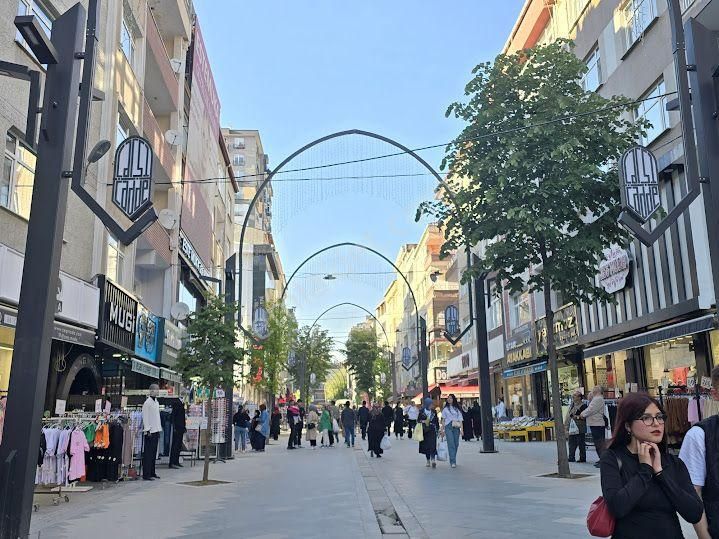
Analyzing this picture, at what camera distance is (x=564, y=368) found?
31.5 m

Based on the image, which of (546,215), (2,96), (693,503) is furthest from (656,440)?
(2,96)

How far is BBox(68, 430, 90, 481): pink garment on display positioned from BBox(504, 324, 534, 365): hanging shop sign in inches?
947

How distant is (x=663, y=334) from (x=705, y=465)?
15659mm

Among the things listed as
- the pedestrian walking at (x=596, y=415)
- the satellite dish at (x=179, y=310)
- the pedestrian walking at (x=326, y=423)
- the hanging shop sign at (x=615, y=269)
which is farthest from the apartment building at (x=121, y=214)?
the hanging shop sign at (x=615, y=269)

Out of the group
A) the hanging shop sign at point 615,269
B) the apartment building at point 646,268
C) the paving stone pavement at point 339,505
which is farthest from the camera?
the hanging shop sign at point 615,269

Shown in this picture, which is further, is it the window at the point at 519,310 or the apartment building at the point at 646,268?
the window at the point at 519,310

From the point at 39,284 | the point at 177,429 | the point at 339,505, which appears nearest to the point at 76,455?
the point at 339,505

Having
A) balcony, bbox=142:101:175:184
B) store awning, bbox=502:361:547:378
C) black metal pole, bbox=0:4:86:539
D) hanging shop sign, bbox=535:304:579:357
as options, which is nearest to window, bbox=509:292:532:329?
store awning, bbox=502:361:547:378

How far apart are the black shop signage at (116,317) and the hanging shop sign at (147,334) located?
678 millimetres

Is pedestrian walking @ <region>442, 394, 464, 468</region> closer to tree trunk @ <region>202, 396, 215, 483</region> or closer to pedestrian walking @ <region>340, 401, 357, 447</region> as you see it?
tree trunk @ <region>202, 396, 215, 483</region>

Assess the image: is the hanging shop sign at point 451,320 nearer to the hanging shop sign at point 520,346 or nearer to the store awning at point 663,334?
the hanging shop sign at point 520,346

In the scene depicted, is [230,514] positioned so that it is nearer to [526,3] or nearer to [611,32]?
[611,32]

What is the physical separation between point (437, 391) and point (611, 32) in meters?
22.1

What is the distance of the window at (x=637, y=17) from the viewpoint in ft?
68.0
